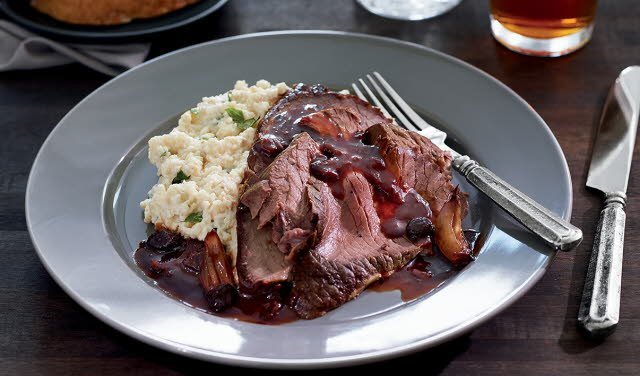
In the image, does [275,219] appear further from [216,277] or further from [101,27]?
[101,27]

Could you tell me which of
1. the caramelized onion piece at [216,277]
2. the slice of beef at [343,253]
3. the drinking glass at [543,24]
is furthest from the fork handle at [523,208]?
the drinking glass at [543,24]

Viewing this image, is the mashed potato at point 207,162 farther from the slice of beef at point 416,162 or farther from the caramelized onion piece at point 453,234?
the caramelized onion piece at point 453,234

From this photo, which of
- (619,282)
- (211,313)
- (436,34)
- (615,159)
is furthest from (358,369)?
(436,34)

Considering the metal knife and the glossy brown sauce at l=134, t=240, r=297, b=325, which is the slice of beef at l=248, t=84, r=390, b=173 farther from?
the metal knife

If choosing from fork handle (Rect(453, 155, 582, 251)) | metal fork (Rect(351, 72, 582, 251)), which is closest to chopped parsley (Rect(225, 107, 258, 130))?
metal fork (Rect(351, 72, 582, 251))

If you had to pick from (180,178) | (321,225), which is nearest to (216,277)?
(321,225)

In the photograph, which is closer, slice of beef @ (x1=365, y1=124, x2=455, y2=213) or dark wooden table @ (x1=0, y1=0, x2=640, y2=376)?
dark wooden table @ (x1=0, y1=0, x2=640, y2=376)
